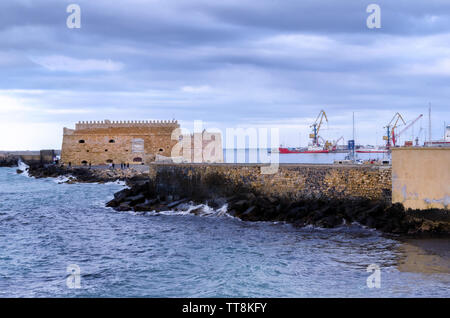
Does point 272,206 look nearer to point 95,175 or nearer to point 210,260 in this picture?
point 210,260

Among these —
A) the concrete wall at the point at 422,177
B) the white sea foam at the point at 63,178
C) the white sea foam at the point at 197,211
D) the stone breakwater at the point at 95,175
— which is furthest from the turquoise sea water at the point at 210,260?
the white sea foam at the point at 63,178

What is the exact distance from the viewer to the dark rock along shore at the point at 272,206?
1606 centimetres

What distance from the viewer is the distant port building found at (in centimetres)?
5141

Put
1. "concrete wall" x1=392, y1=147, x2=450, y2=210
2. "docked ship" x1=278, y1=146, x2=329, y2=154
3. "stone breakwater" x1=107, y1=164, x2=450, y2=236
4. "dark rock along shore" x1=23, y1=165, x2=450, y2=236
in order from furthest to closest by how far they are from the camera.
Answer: "docked ship" x1=278, y1=146, x2=329, y2=154 → "stone breakwater" x1=107, y1=164, x2=450, y2=236 → "concrete wall" x1=392, y1=147, x2=450, y2=210 → "dark rock along shore" x1=23, y1=165, x2=450, y2=236

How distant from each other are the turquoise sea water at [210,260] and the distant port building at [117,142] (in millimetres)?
31420

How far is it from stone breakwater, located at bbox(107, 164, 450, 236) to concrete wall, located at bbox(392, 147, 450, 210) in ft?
1.20

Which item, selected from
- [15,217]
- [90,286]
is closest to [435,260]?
[90,286]

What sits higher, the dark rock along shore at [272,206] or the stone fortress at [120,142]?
the stone fortress at [120,142]

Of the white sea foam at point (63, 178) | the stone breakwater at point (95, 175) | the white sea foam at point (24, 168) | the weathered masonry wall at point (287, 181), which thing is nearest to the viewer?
the weathered masonry wall at point (287, 181)

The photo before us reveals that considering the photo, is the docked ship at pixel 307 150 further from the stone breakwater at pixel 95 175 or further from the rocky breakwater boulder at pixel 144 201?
the rocky breakwater boulder at pixel 144 201

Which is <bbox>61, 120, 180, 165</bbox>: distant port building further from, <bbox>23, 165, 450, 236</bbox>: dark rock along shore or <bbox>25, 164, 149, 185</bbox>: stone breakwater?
<bbox>23, 165, 450, 236</bbox>: dark rock along shore

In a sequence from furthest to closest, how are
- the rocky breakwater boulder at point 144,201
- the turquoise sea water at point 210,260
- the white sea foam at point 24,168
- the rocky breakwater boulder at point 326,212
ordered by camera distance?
1. the white sea foam at point 24,168
2. the rocky breakwater boulder at point 144,201
3. the rocky breakwater boulder at point 326,212
4. the turquoise sea water at point 210,260

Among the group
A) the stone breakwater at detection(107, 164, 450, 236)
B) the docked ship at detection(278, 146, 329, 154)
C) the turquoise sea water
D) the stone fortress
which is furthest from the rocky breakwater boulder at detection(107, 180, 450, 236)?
the docked ship at detection(278, 146, 329, 154)

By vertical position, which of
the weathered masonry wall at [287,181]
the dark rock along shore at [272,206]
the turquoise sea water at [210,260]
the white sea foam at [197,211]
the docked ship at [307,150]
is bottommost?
the turquoise sea water at [210,260]
